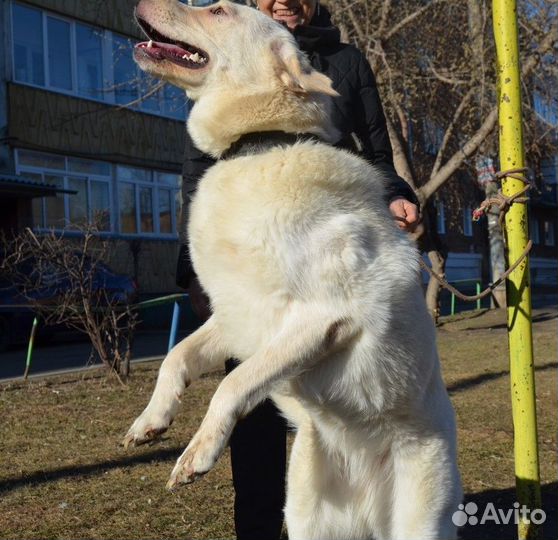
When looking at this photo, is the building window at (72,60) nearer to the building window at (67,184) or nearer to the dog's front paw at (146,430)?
the building window at (67,184)

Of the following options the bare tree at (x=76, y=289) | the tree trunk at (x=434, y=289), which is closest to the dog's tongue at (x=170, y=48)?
the bare tree at (x=76, y=289)

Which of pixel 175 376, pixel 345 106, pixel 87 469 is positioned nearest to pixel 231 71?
pixel 345 106

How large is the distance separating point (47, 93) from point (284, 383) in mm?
15999

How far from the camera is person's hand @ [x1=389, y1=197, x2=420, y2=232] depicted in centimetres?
321

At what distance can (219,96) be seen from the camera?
10.3 ft

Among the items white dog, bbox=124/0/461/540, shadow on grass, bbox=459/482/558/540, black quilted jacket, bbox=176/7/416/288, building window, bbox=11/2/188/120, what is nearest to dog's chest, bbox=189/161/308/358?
white dog, bbox=124/0/461/540

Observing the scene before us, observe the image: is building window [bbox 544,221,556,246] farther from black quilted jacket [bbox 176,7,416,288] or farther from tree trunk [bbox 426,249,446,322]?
black quilted jacket [bbox 176,7,416,288]

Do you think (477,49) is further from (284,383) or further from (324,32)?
(284,383)

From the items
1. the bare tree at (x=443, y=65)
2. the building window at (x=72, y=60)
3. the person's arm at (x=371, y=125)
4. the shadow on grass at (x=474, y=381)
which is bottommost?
the shadow on grass at (x=474, y=381)

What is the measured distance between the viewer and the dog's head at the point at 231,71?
3049 mm

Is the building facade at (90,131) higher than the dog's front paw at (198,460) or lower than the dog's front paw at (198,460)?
higher

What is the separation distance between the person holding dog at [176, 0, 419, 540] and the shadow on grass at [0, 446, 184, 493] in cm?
194

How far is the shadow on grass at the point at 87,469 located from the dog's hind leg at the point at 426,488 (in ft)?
9.10

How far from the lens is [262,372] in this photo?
2605 mm
